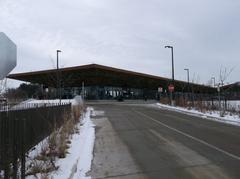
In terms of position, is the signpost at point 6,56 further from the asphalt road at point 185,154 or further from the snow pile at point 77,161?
the asphalt road at point 185,154

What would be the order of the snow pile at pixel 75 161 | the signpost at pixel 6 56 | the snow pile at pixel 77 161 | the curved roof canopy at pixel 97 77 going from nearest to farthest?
the signpost at pixel 6 56 < the snow pile at pixel 75 161 < the snow pile at pixel 77 161 < the curved roof canopy at pixel 97 77

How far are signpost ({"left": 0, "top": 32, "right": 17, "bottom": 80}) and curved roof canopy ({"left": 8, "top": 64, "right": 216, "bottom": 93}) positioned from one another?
2516 inches

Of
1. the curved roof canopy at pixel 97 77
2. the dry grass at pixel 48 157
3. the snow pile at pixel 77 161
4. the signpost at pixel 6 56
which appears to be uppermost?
the curved roof canopy at pixel 97 77

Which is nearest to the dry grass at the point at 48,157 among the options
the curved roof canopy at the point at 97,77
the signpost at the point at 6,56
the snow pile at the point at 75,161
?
the snow pile at the point at 75,161

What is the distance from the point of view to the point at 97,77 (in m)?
85.8

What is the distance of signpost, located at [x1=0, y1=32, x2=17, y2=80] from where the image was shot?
5.45 meters

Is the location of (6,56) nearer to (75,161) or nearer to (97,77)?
(75,161)

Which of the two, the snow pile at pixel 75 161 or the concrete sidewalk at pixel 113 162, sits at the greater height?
the snow pile at pixel 75 161

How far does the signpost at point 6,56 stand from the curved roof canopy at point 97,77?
63.9 meters

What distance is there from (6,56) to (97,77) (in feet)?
264

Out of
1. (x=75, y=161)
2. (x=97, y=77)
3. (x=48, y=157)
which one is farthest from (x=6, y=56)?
(x=97, y=77)

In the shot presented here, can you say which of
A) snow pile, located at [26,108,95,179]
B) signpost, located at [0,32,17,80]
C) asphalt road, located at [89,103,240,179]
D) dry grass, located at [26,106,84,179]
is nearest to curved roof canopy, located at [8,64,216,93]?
asphalt road, located at [89,103,240,179]

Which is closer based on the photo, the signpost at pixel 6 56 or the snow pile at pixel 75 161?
the signpost at pixel 6 56

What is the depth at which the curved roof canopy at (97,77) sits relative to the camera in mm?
77062
